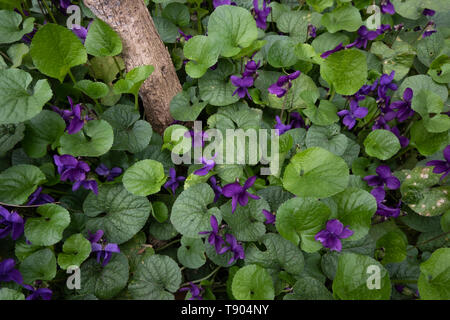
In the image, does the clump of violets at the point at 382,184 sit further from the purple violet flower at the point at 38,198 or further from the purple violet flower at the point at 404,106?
the purple violet flower at the point at 38,198

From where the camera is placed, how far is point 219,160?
50.5 inches

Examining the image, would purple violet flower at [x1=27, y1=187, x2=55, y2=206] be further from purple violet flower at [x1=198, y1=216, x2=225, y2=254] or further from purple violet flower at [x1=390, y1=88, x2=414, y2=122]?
purple violet flower at [x1=390, y1=88, x2=414, y2=122]

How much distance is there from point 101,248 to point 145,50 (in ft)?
2.73

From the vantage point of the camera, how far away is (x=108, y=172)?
1350mm

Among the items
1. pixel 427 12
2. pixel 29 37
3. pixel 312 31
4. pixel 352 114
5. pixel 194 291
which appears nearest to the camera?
pixel 194 291

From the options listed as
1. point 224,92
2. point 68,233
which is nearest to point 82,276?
point 68,233

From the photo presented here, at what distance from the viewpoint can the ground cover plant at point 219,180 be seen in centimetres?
115

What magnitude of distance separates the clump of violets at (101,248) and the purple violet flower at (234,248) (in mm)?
396

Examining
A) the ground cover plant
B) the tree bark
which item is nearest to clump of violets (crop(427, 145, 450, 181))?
the ground cover plant

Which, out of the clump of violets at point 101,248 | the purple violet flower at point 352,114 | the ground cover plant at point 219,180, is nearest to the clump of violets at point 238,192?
the ground cover plant at point 219,180

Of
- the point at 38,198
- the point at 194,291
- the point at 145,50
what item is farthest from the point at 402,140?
the point at 38,198

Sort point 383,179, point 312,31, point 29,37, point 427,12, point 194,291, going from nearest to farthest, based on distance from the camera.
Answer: point 194,291, point 383,179, point 29,37, point 312,31, point 427,12

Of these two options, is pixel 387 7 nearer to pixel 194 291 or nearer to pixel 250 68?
pixel 250 68
